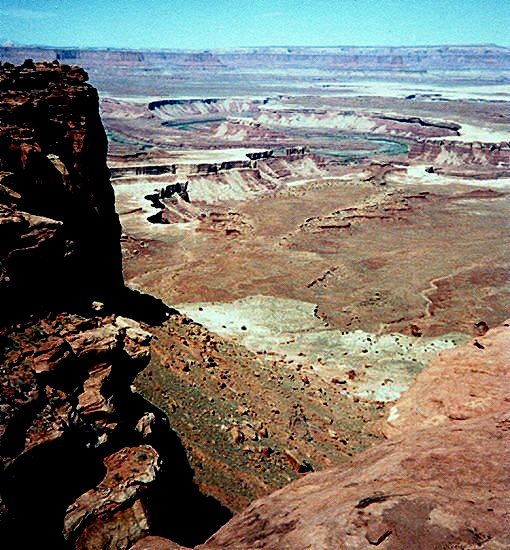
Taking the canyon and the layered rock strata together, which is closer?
the layered rock strata

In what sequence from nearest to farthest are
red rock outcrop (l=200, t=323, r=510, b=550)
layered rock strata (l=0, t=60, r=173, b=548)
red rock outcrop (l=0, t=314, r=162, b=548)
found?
red rock outcrop (l=200, t=323, r=510, b=550)
red rock outcrop (l=0, t=314, r=162, b=548)
layered rock strata (l=0, t=60, r=173, b=548)

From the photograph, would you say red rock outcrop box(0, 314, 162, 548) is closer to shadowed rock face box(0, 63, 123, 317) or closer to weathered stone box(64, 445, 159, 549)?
weathered stone box(64, 445, 159, 549)

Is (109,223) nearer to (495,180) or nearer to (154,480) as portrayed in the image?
(154,480)

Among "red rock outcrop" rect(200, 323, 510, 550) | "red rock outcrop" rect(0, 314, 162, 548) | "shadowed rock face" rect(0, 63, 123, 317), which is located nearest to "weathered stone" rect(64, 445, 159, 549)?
"red rock outcrop" rect(0, 314, 162, 548)

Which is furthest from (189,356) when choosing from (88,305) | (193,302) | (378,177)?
(378,177)

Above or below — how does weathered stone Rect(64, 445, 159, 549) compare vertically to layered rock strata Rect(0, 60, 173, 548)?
below
